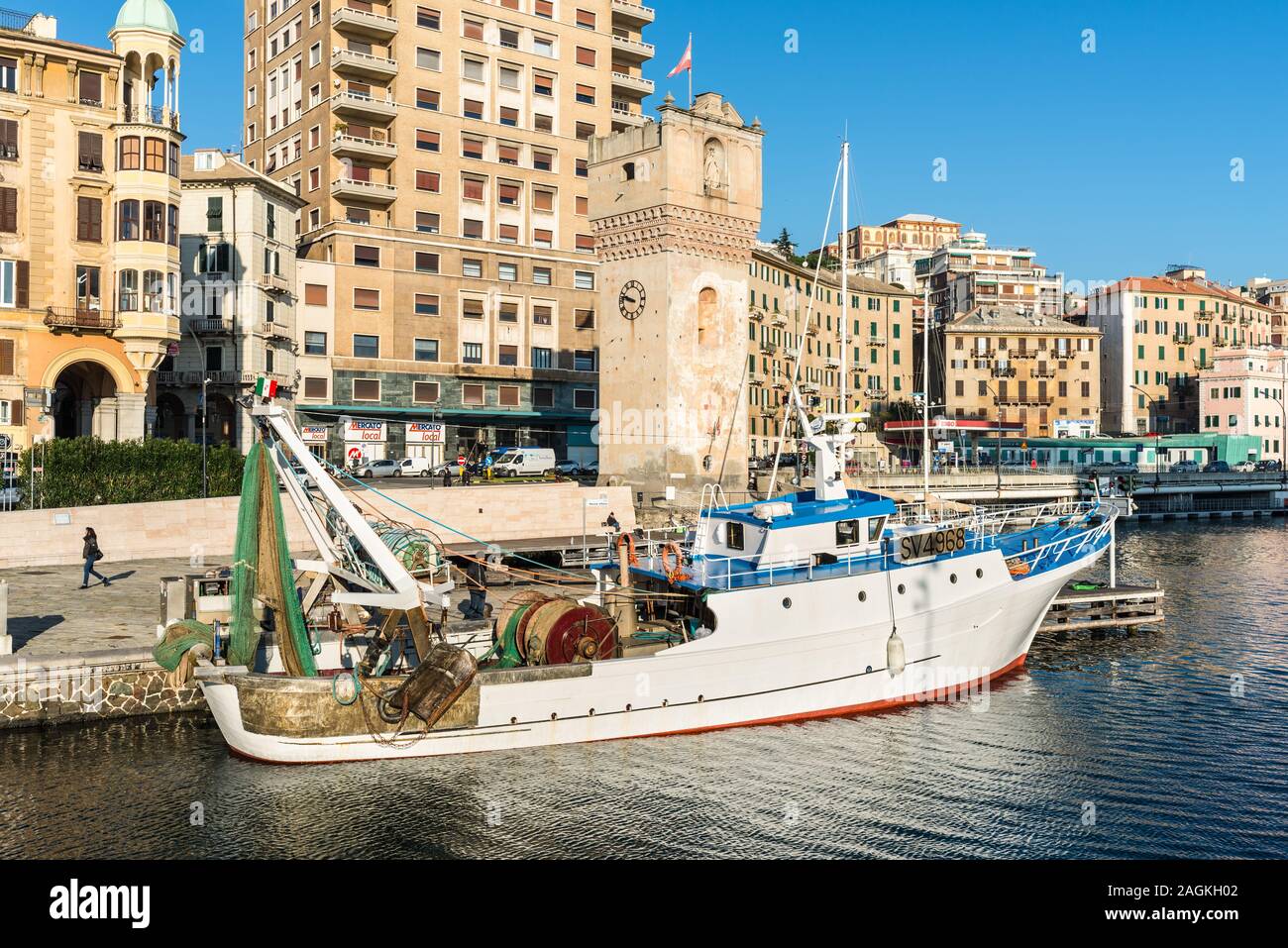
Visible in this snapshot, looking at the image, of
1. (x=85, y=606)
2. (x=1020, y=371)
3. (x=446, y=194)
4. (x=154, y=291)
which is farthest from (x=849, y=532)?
(x=1020, y=371)

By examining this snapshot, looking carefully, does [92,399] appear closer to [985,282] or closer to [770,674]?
[770,674]

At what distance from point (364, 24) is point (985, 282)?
9411cm

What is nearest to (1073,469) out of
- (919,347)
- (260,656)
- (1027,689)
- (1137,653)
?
(919,347)

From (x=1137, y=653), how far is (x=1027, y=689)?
7.07m

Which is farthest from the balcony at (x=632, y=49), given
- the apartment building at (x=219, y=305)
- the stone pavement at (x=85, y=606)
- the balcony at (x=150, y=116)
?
the stone pavement at (x=85, y=606)

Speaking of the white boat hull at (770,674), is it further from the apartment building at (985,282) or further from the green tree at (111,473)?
the apartment building at (985,282)

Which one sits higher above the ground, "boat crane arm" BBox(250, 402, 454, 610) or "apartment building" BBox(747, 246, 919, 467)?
"apartment building" BBox(747, 246, 919, 467)

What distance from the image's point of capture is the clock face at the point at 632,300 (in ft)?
177

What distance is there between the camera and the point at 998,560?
95.1 ft

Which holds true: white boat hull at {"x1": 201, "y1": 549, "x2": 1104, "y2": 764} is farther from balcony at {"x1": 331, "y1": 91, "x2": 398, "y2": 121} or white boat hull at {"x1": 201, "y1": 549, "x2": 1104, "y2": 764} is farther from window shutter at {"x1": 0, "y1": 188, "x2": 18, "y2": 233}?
balcony at {"x1": 331, "y1": 91, "x2": 398, "y2": 121}

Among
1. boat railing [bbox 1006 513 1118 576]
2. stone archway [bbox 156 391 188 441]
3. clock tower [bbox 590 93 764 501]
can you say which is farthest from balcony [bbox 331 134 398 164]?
boat railing [bbox 1006 513 1118 576]

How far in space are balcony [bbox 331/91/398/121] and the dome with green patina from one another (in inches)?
875

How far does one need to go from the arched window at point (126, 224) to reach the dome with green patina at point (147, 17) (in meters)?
8.98

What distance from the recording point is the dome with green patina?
4953cm
